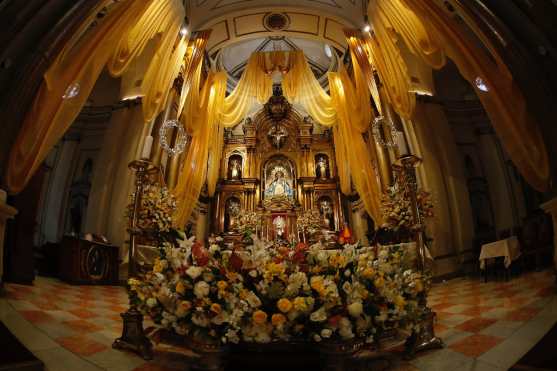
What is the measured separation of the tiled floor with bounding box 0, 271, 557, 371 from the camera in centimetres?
181

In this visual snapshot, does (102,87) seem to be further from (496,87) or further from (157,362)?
(496,87)

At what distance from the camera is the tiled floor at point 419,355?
5.94 feet

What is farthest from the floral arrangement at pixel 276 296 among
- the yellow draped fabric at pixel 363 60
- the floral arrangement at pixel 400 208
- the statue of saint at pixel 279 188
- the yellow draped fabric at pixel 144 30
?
the statue of saint at pixel 279 188

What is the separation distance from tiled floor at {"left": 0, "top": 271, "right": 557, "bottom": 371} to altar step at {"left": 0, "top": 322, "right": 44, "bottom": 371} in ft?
0.27

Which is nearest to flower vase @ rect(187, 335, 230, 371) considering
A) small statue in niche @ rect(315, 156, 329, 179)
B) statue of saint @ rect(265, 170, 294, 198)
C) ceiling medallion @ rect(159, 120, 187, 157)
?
ceiling medallion @ rect(159, 120, 187, 157)

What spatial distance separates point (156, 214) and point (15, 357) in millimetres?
4263

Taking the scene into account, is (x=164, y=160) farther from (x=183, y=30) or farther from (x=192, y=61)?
(x=183, y=30)

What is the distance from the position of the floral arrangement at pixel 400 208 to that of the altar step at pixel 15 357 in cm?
538

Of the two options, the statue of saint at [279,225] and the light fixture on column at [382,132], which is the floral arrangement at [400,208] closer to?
the light fixture on column at [382,132]

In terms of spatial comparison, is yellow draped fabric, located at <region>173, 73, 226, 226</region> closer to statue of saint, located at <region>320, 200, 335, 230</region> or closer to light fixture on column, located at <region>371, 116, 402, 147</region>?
light fixture on column, located at <region>371, 116, 402, 147</region>

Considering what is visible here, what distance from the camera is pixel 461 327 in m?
2.41

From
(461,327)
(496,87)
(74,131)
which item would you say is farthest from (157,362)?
(74,131)

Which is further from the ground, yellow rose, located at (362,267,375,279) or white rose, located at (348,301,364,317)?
yellow rose, located at (362,267,375,279)

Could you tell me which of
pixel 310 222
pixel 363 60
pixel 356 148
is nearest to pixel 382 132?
pixel 356 148
